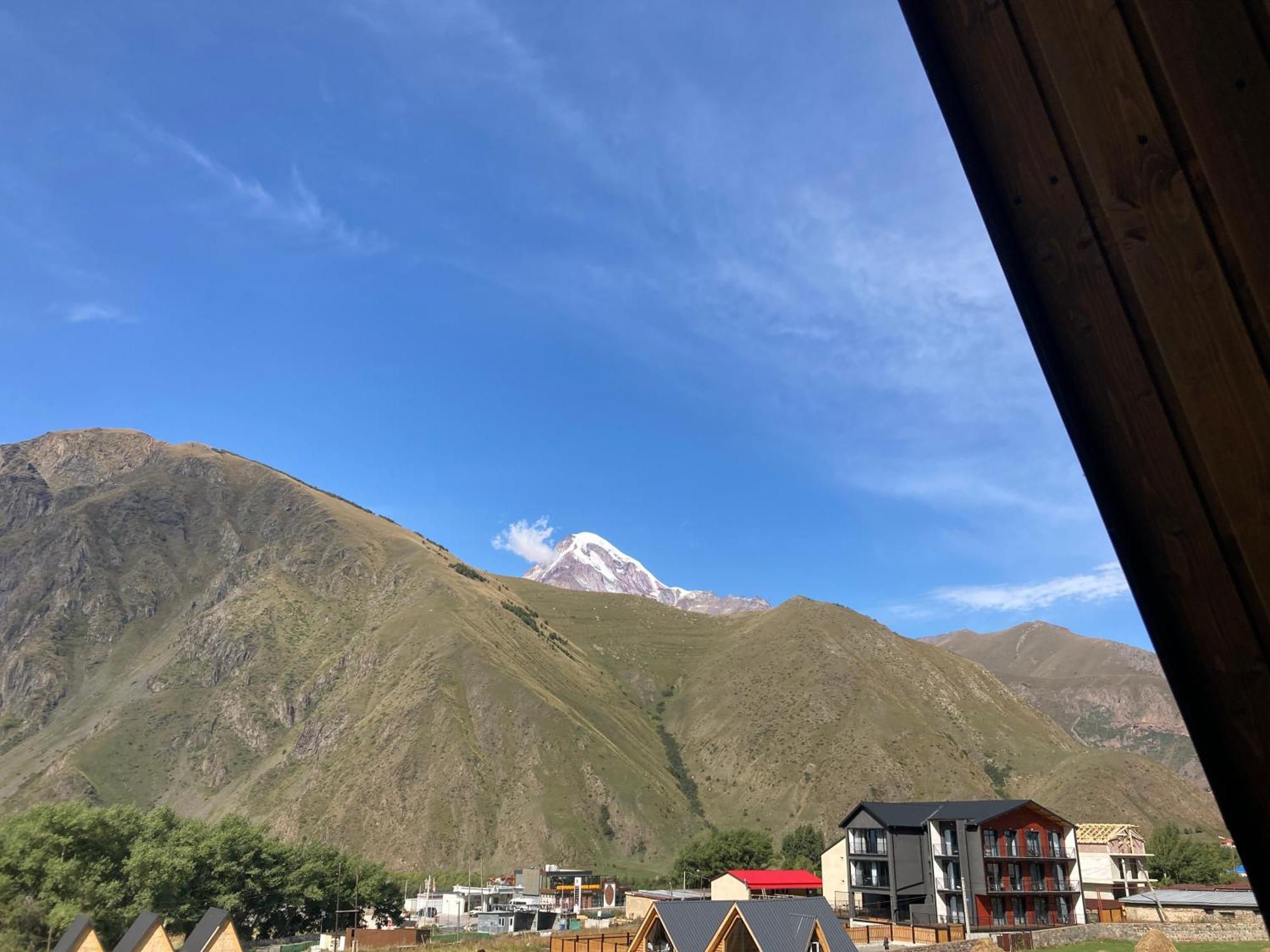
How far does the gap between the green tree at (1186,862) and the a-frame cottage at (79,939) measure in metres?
91.1

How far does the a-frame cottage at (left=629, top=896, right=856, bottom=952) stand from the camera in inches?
1165

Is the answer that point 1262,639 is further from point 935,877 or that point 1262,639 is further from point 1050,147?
point 935,877

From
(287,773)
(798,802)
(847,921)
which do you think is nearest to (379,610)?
(287,773)

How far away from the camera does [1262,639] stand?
1409mm

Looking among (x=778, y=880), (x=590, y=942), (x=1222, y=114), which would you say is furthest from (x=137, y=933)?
(x=778, y=880)

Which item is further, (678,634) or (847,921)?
(678,634)

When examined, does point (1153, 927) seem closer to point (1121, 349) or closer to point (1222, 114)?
point (1121, 349)

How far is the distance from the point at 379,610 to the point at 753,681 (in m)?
74.2

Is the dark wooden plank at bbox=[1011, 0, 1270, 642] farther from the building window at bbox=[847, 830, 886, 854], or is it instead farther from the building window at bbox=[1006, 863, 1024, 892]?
the building window at bbox=[847, 830, 886, 854]

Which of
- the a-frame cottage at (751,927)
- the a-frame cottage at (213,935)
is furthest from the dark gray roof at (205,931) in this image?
the a-frame cottage at (751,927)

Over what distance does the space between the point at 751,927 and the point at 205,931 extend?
19593 mm

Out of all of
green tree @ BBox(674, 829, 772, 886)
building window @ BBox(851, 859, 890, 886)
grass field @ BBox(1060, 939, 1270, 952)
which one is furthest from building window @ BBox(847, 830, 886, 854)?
green tree @ BBox(674, 829, 772, 886)

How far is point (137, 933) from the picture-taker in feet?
89.0

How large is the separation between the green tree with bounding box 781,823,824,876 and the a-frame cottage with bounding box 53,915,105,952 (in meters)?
74.3
